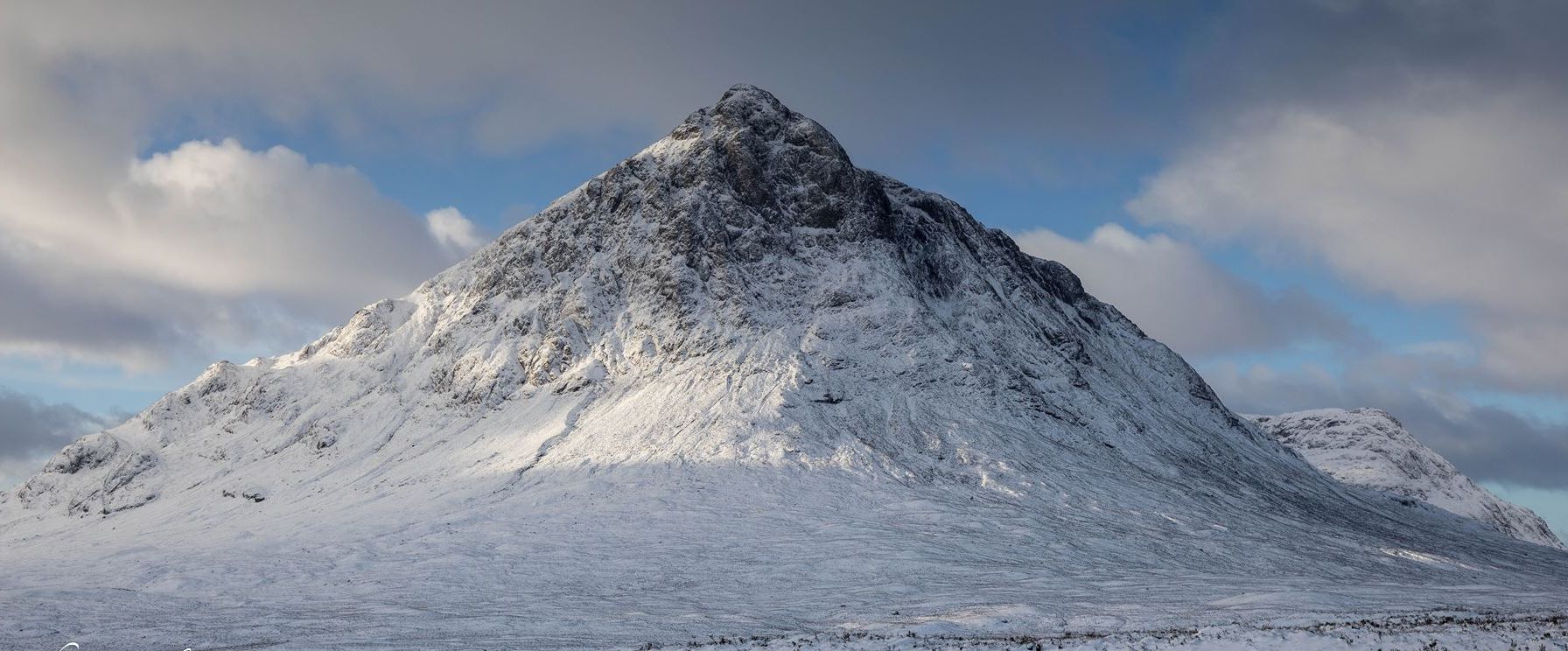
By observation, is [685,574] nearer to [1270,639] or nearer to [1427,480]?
[1270,639]

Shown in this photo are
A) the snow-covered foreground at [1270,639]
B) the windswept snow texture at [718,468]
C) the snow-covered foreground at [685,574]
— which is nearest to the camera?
the snow-covered foreground at [1270,639]

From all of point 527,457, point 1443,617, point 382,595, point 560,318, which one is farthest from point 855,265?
point 1443,617

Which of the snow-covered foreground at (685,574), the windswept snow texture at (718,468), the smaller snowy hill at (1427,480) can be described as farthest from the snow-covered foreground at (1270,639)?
the smaller snowy hill at (1427,480)

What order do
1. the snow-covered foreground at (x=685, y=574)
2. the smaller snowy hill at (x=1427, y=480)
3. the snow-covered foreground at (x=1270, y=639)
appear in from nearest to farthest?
1. the snow-covered foreground at (x=1270, y=639)
2. the snow-covered foreground at (x=685, y=574)
3. the smaller snowy hill at (x=1427, y=480)

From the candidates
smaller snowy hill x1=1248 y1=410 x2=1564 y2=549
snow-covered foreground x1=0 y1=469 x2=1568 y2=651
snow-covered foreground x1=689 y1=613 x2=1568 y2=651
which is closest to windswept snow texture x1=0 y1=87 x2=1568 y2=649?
snow-covered foreground x1=0 y1=469 x2=1568 y2=651

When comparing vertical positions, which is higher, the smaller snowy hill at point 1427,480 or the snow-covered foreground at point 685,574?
the smaller snowy hill at point 1427,480

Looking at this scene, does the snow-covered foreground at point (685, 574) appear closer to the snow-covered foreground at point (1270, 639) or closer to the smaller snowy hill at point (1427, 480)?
the snow-covered foreground at point (1270, 639)

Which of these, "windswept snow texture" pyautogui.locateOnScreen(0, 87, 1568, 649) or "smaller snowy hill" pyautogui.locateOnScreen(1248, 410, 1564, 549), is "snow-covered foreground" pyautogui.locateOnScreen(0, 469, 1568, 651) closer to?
"windswept snow texture" pyautogui.locateOnScreen(0, 87, 1568, 649)

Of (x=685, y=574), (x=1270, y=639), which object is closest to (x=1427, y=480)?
(x=685, y=574)
